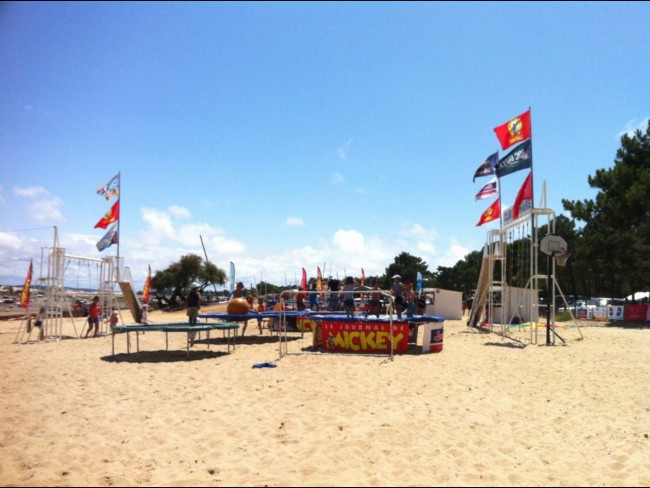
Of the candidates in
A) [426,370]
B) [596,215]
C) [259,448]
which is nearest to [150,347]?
[426,370]

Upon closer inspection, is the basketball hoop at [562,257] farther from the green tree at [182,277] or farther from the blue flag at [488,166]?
the green tree at [182,277]

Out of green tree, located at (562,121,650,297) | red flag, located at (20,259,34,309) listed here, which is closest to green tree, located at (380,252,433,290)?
green tree, located at (562,121,650,297)

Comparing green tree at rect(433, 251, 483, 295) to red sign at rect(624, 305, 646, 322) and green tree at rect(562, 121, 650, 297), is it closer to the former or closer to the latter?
green tree at rect(562, 121, 650, 297)

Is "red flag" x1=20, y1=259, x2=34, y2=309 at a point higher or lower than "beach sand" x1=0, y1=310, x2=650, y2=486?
higher

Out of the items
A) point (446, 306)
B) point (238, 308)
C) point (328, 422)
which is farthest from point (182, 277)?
point (328, 422)

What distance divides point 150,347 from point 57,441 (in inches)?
380

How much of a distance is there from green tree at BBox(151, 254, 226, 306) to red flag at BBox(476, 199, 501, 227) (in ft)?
121

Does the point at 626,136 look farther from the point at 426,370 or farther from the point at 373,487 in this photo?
the point at 373,487

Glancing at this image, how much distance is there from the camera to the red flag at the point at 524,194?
52.5 ft

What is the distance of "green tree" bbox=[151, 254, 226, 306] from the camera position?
5316 centimetres

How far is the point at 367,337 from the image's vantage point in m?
13.3

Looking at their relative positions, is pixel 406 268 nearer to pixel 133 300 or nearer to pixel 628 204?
pixel 628 204

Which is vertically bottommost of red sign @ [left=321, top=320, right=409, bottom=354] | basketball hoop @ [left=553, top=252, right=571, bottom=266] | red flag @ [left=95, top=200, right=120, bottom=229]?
red sign @ [left=321, top=320, right=409, bottom=354]

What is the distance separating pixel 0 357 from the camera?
13.1 meters
